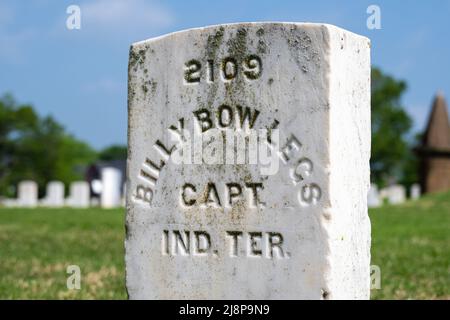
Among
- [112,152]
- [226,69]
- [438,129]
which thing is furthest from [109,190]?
[112,152]

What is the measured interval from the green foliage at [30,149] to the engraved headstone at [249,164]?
5959 cm

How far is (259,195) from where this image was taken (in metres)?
4.54

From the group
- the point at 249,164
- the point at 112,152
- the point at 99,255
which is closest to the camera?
the point at 249,164

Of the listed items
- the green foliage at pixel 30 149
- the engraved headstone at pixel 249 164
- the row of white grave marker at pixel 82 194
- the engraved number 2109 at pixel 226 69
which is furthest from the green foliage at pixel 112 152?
the engraved number 2109 at pixel 226 69

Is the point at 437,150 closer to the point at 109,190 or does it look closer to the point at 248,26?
the point at 109,190

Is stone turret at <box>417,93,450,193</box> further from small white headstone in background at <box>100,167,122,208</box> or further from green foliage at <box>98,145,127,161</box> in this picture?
green foliage at <box>98,145,127,161</box>

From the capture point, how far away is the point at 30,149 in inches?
2682

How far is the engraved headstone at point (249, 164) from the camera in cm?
440

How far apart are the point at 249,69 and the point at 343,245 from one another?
1185mm

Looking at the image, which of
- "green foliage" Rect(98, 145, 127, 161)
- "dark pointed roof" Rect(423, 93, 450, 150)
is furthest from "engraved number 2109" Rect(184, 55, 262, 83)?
"green foliage" Rect(98, 145, 127, 161)

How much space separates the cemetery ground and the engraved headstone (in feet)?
9.38

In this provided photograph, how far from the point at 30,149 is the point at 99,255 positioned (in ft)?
194
